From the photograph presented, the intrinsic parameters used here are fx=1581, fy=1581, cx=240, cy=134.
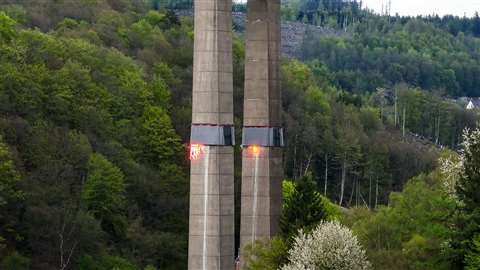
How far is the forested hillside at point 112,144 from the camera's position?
275 feet

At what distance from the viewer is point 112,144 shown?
102m

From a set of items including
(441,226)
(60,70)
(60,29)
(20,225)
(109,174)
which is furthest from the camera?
(60,29)

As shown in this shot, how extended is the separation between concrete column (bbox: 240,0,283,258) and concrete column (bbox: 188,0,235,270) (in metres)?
7.29

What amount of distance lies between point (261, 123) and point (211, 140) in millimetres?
7837

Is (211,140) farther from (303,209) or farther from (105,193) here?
(105,193)

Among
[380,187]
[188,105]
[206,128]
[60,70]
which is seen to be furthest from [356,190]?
[206,128]

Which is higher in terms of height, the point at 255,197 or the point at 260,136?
the point at 260,136

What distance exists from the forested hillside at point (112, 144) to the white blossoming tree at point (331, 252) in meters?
9.19

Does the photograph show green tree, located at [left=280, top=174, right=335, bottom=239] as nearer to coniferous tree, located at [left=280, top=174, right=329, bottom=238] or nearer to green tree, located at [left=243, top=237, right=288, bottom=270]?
coniferous tree, located at [left=280, top=174, right=329, bottom=238]

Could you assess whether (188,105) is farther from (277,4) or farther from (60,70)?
(277,4)

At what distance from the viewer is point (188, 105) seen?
126 metres

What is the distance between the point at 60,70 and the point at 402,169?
2259 inches

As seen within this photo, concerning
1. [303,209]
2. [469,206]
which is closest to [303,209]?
[303,209]

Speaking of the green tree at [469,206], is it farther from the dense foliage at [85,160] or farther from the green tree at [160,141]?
the green tree at [160,141]
